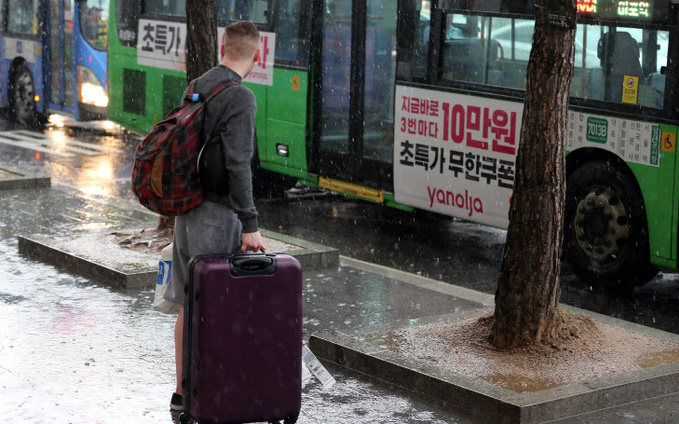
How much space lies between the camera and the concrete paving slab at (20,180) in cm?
1255

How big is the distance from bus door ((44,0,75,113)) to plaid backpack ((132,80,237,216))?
570 inches

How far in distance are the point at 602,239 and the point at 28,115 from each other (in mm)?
13421

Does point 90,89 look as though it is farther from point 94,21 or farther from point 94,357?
point 94,357

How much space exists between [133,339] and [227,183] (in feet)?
6.72

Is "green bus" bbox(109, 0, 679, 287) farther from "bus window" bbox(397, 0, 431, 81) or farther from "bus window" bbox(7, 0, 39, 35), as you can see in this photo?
"bus window" bbox(7, 0, 39, 35)

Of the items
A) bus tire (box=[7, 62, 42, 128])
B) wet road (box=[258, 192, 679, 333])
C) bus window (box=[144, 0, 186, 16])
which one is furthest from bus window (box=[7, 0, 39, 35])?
wet road (box=[258, 192, 679, 333])

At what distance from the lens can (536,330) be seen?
249 inches

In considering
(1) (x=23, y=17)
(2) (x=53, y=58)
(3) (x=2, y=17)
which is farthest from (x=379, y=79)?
(3) (x=2, y=17)

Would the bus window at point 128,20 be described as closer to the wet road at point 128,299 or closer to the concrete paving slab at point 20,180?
the wet road at point 128,299

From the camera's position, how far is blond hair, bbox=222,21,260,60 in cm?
533

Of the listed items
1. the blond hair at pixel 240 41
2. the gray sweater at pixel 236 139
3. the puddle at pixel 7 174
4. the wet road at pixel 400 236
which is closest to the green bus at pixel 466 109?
the wet road at pixel 400 236

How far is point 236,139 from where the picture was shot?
5.17 meters

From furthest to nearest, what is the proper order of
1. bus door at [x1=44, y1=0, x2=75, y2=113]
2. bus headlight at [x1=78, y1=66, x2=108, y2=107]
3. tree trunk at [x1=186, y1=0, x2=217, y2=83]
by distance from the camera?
bus door at [x1=44, y1=0, x2=75, y2=113], bus headlight at [x1=78, y1=66, x2=108, y2=107], tree trunk at [x1=186, y1=0, x2=217, y2=83]

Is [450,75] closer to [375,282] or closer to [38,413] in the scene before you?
[375,282]
